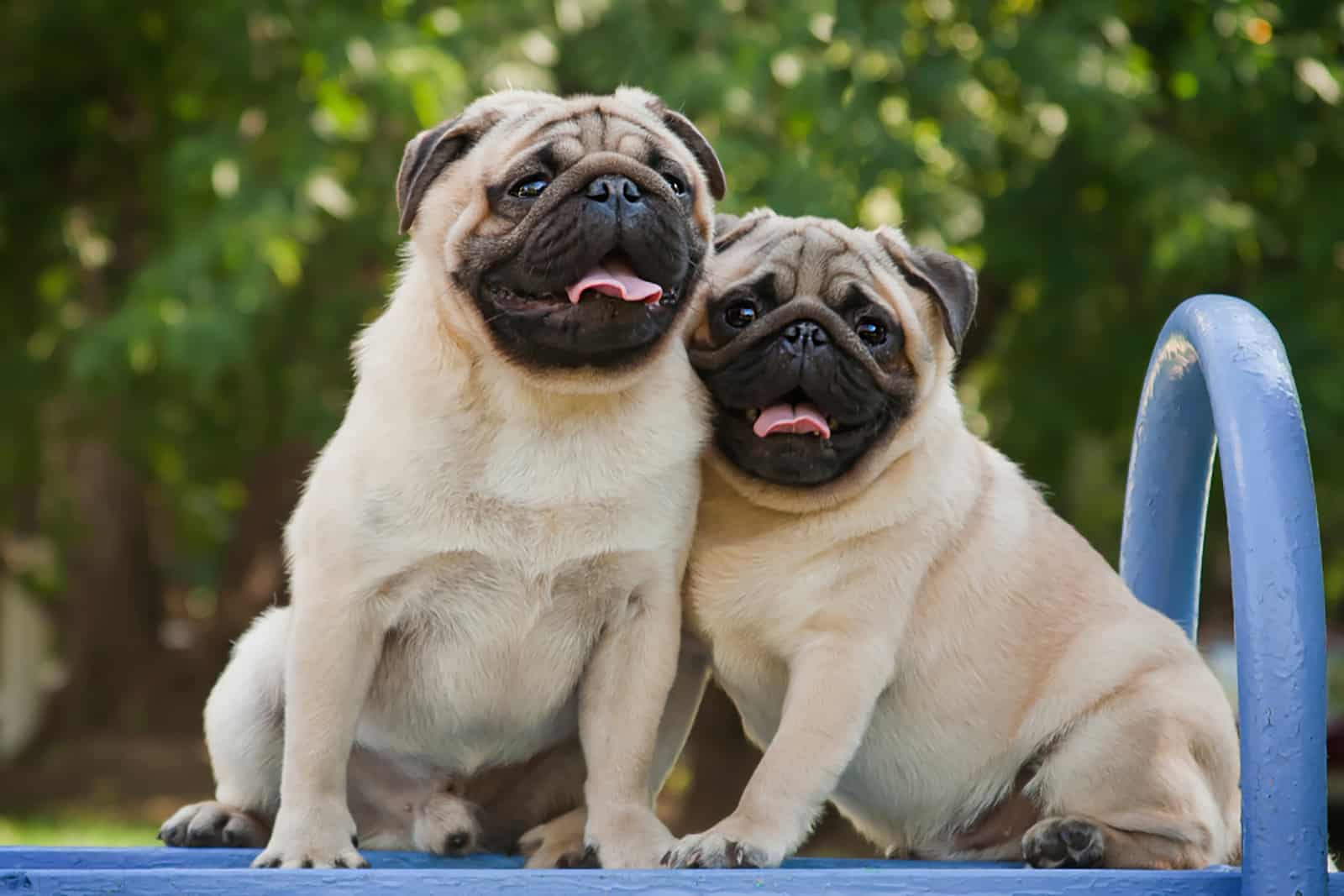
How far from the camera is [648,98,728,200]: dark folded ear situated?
11.8 feet

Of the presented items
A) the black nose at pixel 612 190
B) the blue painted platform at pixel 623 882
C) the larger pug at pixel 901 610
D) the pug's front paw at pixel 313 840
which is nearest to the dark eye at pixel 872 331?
the larger pug at pixel 901 610

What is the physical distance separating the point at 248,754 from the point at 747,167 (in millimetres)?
4586

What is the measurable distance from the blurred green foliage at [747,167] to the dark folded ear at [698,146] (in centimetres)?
325

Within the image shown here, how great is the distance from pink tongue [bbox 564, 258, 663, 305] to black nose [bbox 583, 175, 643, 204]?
0.14 m

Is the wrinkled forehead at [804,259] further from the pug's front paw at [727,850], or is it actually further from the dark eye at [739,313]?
the pug's front paw at [727,850]

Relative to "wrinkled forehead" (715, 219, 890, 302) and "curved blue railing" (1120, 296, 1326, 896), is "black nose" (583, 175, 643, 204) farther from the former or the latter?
"curved blue railing" (1120, 296, 1326, 896)

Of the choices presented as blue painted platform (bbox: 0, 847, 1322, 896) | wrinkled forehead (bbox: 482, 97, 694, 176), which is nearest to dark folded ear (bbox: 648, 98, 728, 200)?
wrinkled forehead (bbox: 482, 97, 694, 176)

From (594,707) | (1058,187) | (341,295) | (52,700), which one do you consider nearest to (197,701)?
(52,700)

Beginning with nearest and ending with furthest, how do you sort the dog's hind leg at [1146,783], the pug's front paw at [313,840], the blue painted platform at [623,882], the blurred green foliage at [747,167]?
the blue painted platform at [623,882], the pug's front paw at [313,840], the dog's hind leg at [1146,783], the blurred green foliage at [747,167]

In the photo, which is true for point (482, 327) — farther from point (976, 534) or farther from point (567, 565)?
point (976, 534)

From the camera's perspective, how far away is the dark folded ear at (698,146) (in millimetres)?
3598

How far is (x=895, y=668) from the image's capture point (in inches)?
135

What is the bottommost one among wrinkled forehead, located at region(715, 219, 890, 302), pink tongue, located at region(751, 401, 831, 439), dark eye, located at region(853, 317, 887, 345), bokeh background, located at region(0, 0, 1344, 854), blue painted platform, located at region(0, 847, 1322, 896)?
bokeh background, located at region(0, 0, 1344, 854)

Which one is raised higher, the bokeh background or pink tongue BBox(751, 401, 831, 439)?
pink tongue BBox(751, 401, 831, 439)
